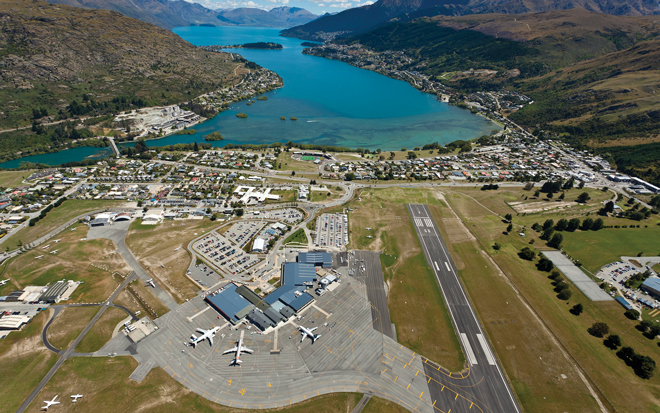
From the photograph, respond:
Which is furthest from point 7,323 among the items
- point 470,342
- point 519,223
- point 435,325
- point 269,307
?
point 519,223

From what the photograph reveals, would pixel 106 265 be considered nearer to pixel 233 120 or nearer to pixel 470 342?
pixel 470 342

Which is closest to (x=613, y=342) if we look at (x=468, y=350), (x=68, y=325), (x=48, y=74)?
(x=468, y=350)

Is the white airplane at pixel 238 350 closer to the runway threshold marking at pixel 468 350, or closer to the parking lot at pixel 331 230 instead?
the parking lot at pixel 331 230

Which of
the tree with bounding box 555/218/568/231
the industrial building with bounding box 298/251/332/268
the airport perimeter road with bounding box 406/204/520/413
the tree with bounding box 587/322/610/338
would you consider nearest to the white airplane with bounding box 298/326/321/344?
the industrial building with bounding box 298/251/332/268

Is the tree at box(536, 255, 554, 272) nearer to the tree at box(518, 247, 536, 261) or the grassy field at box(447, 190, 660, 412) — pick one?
the grassy field at box(447, 190, 660, 412)

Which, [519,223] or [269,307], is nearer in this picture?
[269,307]

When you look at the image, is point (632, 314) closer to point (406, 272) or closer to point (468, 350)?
point (468, 350)

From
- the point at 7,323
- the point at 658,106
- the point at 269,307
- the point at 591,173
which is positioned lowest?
the point at 7,323

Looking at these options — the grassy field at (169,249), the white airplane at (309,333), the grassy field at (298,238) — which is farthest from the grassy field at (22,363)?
the grassy field at (298,238)
